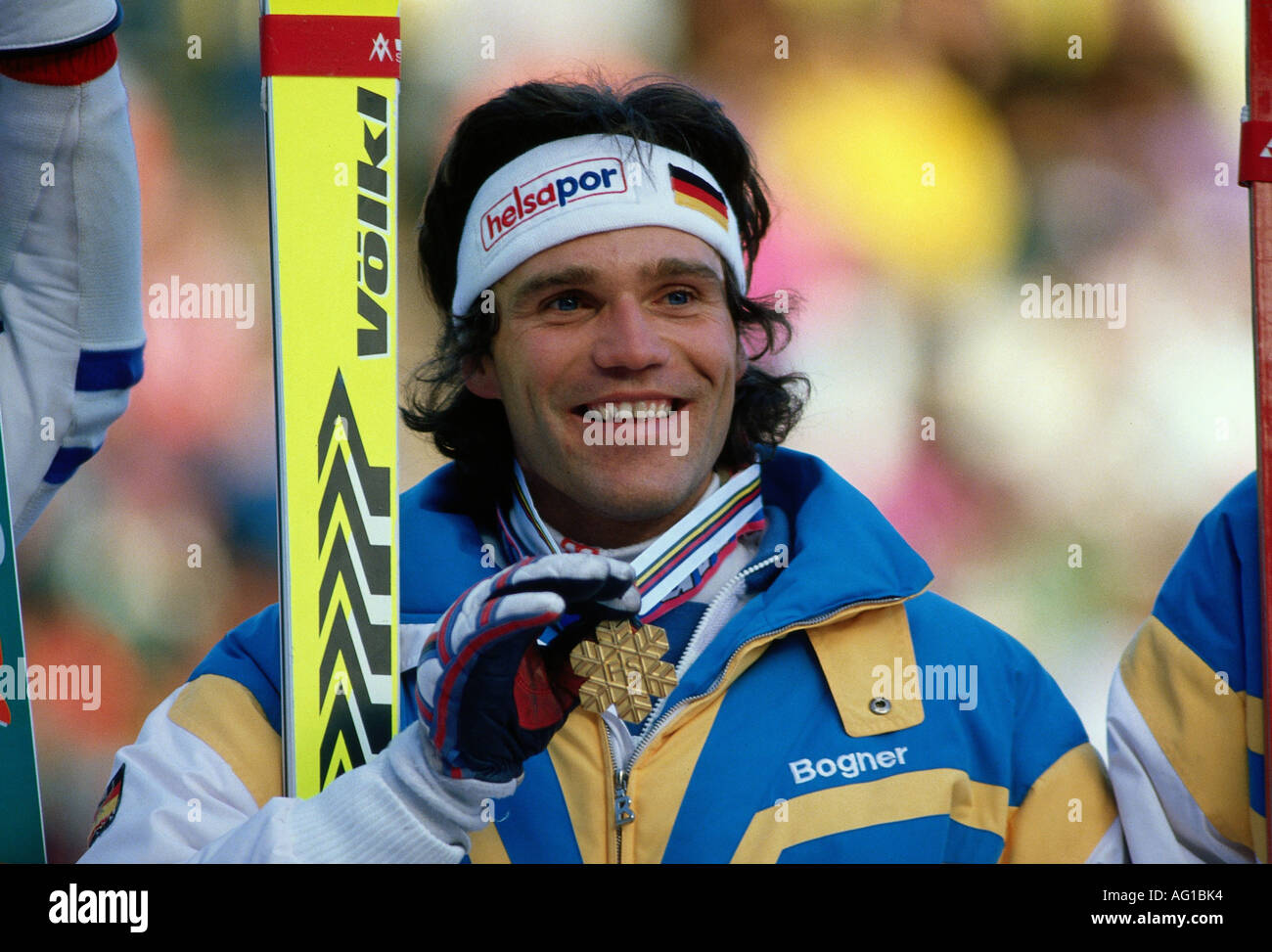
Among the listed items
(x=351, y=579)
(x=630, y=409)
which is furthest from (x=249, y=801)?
(x=630, y=409)

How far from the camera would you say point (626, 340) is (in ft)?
6.97

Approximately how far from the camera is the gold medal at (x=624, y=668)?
1.95m

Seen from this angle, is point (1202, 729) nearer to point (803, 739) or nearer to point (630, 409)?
point (803, 739)

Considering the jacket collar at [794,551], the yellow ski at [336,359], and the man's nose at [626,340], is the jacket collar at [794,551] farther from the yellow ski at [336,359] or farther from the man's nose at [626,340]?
the man's nose at [626,340]

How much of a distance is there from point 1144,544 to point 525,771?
3.21 feet

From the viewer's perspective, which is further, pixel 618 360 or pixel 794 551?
pixel 794 551

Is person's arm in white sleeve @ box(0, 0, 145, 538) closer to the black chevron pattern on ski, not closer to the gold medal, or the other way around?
the black chevron pattern on ski

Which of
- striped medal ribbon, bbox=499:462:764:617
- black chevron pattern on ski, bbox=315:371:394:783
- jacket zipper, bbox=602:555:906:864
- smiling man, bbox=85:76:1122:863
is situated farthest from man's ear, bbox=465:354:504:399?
jacket zipper, bbox=602:555:906:864

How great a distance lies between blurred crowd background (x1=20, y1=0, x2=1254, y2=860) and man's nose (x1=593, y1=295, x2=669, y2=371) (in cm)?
41

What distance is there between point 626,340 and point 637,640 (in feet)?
1.36

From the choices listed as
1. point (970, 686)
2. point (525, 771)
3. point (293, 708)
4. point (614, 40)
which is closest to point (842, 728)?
point (970, 686)

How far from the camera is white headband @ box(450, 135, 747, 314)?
2.15m
